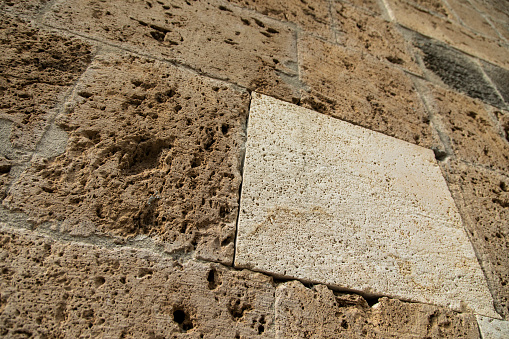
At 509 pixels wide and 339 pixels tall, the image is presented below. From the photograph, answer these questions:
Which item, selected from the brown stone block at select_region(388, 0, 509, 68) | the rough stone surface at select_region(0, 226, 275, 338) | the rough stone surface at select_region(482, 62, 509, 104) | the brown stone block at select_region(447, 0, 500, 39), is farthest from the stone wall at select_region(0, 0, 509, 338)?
the brown stone block at select_region(447, 0, 500, 39)

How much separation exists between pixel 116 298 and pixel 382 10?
2372mm

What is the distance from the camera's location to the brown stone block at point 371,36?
1879 millimetres

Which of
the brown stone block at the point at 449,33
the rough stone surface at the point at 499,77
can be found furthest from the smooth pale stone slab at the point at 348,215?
the brown stone block at the point at 449,33

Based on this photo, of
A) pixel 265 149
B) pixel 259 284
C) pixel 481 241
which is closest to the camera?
pixel 259 284

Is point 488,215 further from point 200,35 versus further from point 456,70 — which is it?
point 200,35

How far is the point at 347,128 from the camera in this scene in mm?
1417

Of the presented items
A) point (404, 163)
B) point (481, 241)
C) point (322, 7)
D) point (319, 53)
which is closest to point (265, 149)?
point (404, 163)

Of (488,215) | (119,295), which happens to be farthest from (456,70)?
(119,295)

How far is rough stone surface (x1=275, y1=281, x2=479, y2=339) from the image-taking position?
918 millimetres

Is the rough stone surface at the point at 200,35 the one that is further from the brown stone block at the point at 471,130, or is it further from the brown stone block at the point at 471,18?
the brown stone block at the point at 471,18

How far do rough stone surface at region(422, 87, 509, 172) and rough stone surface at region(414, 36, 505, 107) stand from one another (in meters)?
0.11

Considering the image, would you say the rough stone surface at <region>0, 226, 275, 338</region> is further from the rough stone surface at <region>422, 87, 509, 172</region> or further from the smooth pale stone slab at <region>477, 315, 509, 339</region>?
the rough stone surface at <region>422, 87, 509, 172</region>

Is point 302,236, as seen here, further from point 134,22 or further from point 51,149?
point 134,22

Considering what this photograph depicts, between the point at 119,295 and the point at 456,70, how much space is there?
7.41 ft
